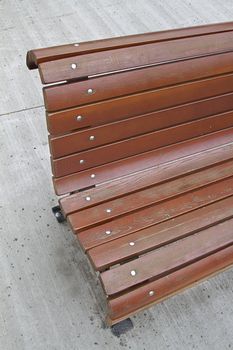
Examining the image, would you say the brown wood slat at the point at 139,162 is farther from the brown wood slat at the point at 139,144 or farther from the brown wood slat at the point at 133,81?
the brown wood slat at the point at 133,81

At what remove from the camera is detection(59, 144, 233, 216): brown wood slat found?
175 centimetres

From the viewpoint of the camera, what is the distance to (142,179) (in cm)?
186

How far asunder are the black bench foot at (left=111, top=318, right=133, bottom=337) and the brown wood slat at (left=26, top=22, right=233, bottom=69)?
1163 mm

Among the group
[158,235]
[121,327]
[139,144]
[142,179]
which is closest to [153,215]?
[158,235]

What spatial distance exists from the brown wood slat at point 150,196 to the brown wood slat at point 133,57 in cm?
52

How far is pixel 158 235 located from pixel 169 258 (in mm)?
106

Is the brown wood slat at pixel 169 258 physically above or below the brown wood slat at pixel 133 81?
below

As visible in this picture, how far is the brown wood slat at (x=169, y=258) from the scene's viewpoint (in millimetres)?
1521

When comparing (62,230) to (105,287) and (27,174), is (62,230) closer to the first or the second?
(27,174)

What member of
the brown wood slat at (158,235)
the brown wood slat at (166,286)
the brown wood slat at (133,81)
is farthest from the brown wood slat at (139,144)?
the brown wood slat at (166,286)

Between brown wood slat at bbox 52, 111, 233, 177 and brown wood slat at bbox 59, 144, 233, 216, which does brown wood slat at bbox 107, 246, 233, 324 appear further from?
brown wood slat at bbox 52, 111, 233, 177

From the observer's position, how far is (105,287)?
1.50 metres

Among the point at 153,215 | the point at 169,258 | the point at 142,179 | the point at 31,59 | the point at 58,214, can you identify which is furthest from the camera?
the point at 58,214

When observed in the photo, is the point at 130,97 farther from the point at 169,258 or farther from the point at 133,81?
the point at 169,258
